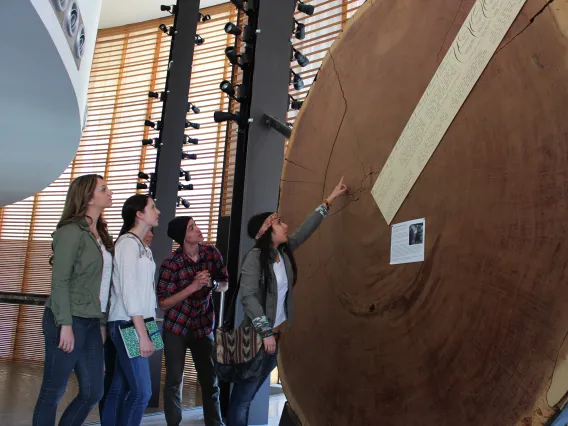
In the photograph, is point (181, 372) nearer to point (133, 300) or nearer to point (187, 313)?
point (187, 313)

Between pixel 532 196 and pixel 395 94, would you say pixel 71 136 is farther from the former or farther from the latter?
pixel 532 196

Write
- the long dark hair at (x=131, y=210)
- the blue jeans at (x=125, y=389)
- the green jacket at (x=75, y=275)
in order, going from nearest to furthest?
the green jacket at (x=75, y=275)
the blue jeans at (x=125, y=389)
the long dark hair at (x=131, y=210)

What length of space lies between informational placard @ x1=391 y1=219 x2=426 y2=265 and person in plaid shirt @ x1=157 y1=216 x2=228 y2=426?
73.3 inches

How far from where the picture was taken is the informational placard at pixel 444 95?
3.18 ft

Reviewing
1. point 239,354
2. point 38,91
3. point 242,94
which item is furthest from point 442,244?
point 38,91

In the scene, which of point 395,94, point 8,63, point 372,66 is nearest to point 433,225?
point 395,94

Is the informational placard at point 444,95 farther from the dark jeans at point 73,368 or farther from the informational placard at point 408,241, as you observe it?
the dark jeans at point 73,368

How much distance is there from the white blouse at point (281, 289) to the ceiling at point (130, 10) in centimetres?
610

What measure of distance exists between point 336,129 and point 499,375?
89 centimetres

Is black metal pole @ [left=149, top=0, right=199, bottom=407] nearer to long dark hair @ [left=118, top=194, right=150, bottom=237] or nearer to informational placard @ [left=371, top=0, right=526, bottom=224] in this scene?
long dark hair @ [left=118, top=194, right=150, bottom=237]

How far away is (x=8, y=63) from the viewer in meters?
3.39

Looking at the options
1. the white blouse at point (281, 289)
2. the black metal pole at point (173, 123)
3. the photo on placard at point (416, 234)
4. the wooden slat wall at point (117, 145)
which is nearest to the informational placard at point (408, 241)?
the photo on placard at point (416, 234)

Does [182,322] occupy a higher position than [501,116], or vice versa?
[501,116]

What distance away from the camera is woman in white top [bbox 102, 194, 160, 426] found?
2154mm
